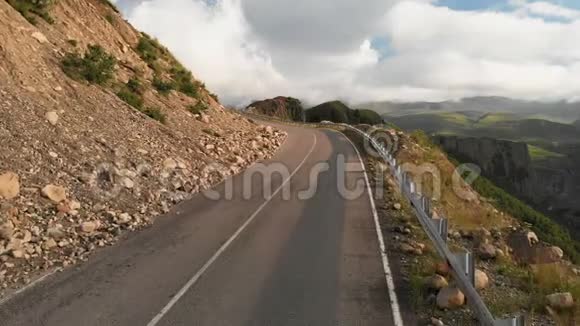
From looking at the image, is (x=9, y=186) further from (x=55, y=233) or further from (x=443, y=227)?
(x=443, y=227)

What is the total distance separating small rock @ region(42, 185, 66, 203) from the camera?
42.8ft

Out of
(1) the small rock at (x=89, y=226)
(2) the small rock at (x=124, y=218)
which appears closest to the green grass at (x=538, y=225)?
(2) the small rock at (x=124, y=218)

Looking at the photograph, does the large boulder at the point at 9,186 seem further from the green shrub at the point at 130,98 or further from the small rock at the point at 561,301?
the small rock at the point at 561,301

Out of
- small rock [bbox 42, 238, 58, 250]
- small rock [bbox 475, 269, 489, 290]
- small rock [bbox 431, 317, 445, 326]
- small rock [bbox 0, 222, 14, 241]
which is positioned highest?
small rock [bbox 0, 222, 14, 241]

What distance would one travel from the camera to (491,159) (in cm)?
14012

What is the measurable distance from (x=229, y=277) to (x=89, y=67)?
48.1 feet

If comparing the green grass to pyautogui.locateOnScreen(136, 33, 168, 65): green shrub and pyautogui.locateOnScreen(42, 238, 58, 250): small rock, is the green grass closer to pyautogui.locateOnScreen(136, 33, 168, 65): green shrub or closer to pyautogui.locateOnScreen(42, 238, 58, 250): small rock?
pyautogui.locateOnScreen(136, 33, 168, 65): green shrub

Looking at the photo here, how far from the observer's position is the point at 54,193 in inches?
520

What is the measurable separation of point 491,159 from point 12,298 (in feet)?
472

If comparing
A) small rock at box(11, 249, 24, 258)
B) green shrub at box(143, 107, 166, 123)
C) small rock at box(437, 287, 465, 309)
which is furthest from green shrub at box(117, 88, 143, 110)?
small rock at box(437, 287, 465, 309)

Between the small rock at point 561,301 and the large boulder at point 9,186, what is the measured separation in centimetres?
1149

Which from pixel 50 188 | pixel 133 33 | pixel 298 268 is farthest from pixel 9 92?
pixel 133 33

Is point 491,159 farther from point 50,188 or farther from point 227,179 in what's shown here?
point 50,188

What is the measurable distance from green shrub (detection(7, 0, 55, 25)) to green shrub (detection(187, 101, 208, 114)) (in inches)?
327
